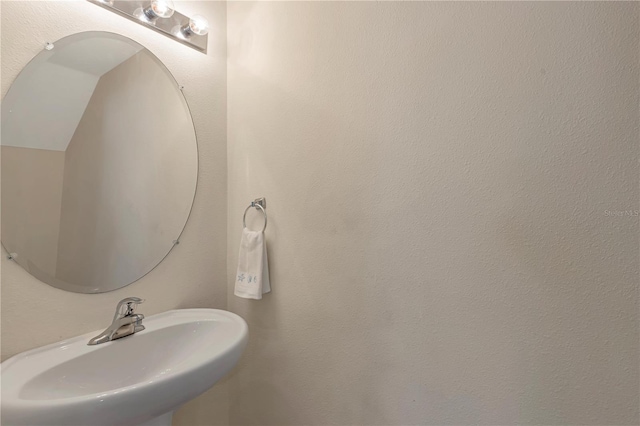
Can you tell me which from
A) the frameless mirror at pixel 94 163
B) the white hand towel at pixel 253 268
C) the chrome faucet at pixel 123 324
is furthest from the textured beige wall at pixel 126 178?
the white hand towel at pixel 253 268

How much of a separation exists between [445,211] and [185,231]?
36.9 inches

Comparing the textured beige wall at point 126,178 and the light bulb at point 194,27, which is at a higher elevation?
the light bulb at point 194,27

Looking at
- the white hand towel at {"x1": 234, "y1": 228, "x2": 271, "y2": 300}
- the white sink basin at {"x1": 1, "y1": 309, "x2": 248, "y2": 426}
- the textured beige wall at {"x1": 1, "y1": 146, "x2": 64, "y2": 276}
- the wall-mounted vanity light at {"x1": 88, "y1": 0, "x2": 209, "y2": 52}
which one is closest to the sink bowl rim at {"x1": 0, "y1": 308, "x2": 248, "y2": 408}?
the white sink basin at {"x1": 1, "y1": 309, "x2": 248, "y2": 426}

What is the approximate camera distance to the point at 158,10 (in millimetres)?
992

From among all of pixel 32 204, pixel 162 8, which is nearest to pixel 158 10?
pixel 162 8

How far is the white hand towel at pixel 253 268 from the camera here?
1067 millimetres

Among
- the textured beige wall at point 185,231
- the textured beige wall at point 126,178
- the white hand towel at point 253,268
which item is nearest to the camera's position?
the textured beige wall at point 185,231

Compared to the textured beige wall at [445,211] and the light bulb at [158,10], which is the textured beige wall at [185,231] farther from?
the textured beige wall at [445,211]

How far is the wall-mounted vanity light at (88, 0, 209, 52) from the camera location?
0.96 m

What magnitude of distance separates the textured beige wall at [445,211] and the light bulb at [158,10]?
12.3 inches

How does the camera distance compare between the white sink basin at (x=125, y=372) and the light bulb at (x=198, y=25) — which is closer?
the white sink basin at (x=125, y=372)

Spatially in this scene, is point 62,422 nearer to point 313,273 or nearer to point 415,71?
point 313,273

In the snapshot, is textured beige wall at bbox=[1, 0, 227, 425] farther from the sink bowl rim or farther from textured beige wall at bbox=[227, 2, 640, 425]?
textured beige wall at bbox=[227, 2, 640, 425]

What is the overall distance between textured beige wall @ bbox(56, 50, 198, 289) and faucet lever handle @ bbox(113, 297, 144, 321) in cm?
9
